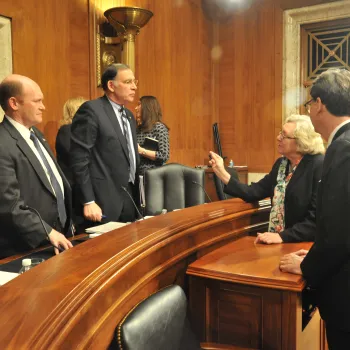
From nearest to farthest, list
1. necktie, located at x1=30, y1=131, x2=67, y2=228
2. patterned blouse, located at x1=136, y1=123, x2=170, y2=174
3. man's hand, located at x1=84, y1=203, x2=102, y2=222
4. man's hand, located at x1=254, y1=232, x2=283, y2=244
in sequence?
man's hand, located at x1=254, y1=232, x2=283, y2=244
necktie, located at x1=30, y1=131, x2=67, y2=228
man's hand, located at x1=84, y1=203, x2=102, y2=222
patterned blouse, located at x1=136, y1=123, x2=170, y2=174

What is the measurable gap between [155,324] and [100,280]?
206 mm

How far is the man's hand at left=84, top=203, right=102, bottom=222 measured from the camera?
8.36 ft

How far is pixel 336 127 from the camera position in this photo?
1.64 metres

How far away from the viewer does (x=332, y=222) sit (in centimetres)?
148

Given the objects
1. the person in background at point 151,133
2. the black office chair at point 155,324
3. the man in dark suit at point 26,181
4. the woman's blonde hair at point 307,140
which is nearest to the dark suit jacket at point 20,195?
the man in dark suit at point 26,181

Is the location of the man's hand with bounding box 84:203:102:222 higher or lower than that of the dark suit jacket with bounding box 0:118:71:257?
lower

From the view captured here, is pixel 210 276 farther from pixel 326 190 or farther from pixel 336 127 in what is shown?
pixel 336 127

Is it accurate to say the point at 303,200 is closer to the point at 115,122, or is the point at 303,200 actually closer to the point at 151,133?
the point at 115,122

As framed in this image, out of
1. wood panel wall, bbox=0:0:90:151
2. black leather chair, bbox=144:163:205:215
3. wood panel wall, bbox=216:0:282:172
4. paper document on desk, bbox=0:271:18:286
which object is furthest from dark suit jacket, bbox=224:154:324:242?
wood panel wall, bbox=216:0:282:172

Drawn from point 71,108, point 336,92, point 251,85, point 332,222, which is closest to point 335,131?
point 336,92

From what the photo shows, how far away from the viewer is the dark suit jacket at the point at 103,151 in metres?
2.75

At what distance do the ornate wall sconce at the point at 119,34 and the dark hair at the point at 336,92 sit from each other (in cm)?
315

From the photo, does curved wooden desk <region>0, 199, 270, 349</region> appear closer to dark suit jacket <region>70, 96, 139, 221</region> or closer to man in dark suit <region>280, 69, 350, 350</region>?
man in dark suit <region>280, 69, 350, 350</region>

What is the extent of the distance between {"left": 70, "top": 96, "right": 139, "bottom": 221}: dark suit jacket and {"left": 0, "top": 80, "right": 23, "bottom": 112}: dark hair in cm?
64
